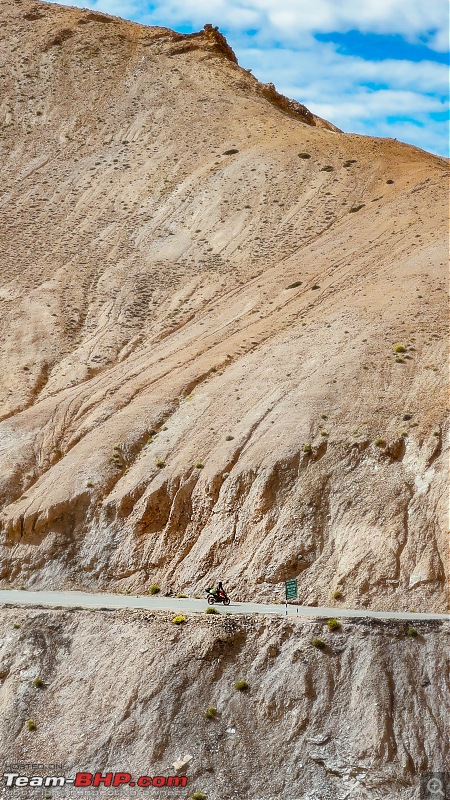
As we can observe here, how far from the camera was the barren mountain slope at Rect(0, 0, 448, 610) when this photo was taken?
34031 mm

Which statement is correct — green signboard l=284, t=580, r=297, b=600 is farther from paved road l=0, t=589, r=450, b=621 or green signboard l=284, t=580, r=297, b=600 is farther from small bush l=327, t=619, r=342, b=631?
small bush l=327, t=619, r=342, b=631

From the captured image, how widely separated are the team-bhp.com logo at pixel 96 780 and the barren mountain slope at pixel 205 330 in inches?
269

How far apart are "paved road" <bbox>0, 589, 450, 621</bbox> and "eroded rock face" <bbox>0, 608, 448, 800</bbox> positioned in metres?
0.85

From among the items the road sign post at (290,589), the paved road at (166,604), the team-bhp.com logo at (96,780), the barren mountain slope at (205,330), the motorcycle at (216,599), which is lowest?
the team-bhp.com logo at (96,780)

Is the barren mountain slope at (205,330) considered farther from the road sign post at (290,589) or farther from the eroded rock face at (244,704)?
the eroded rock face at (244,704)

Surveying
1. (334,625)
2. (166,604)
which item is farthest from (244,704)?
(166,604)

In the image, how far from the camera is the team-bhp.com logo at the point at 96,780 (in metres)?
26.8

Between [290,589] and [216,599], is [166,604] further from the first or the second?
[290,589]

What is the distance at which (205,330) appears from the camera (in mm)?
46531

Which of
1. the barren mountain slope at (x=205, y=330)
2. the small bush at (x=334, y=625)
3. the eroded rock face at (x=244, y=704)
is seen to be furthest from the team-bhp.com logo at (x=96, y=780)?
the barren mountain slope at (x=205, y=330)

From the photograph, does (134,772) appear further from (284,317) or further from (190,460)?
(284,317)

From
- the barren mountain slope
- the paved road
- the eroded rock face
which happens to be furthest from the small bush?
the barren mountain slope

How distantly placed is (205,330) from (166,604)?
1723cm

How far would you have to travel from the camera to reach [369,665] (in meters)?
28.1
